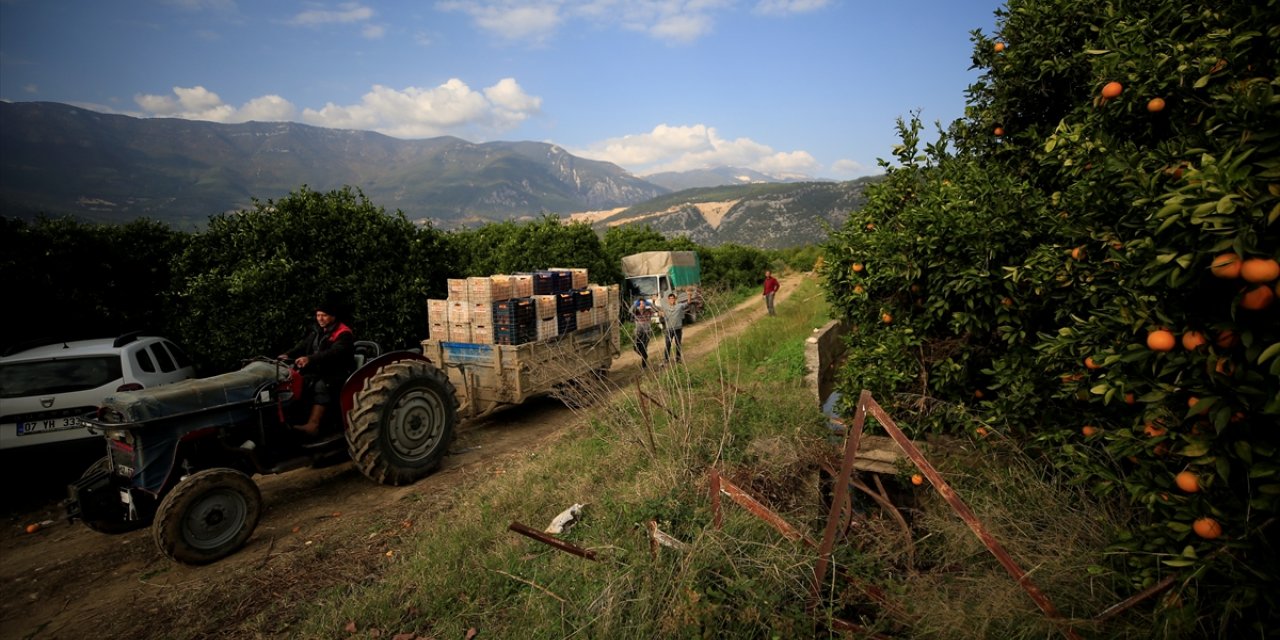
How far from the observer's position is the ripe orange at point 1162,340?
6.48 feet

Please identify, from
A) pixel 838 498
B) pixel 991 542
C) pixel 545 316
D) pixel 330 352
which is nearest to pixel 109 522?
pixel 330 352

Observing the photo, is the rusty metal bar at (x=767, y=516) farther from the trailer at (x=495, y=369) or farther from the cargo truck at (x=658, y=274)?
the cargo truck at (x=658, y=274)

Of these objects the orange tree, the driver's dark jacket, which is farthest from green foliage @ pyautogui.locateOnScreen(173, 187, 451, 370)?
the orange tree

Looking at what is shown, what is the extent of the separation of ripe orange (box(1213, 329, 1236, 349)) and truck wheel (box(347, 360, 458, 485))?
20.5ft

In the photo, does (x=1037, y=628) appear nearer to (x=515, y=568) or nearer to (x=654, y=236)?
(x=515, y=568)

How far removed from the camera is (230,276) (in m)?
9.48

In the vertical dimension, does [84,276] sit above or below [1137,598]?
above

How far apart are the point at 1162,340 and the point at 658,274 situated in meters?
17.6

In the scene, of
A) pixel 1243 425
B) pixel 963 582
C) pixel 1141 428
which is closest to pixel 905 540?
pixel 963 582

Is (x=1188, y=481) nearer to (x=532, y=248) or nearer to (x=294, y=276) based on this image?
(x=294, y=276)

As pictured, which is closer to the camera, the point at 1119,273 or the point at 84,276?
the point at 1119,273

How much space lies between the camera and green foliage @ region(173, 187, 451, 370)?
375 inches

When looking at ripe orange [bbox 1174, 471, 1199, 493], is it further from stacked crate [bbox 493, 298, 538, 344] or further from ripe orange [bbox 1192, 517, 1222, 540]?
stacked crate [bbox 493, 298, 538, 344]

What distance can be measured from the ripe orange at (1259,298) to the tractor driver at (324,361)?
6.54m
